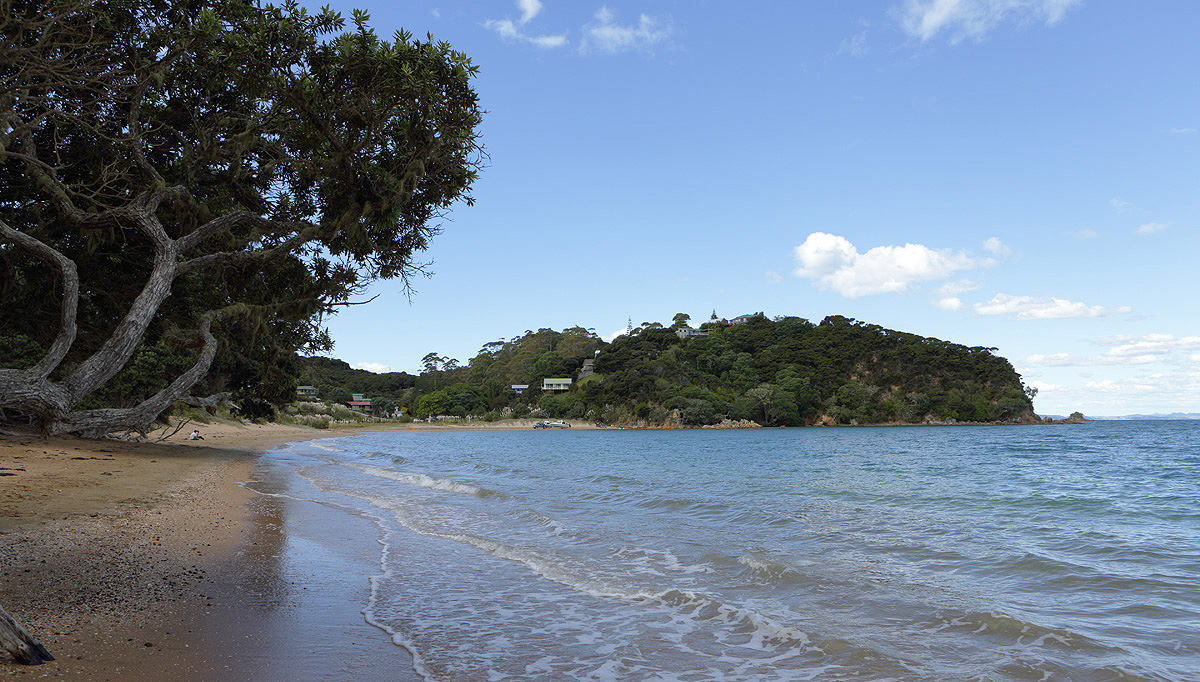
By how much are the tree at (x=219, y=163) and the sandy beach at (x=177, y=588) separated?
135 cm

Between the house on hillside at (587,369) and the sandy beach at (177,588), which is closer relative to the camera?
the sandy beach at (177,588)

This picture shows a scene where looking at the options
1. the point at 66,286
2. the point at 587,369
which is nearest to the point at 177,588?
the point at 66,286

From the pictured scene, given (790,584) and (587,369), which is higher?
(587,369)

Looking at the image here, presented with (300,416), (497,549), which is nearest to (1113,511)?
(497,549)

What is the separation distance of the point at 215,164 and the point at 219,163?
0.34ft

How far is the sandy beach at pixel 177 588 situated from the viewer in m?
4.20

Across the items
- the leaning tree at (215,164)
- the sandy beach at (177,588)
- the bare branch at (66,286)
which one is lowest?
the sandy beach at (177,588)

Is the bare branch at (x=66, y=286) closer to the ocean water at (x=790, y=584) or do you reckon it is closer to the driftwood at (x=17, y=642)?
the driftwood at (x=17, y=642)

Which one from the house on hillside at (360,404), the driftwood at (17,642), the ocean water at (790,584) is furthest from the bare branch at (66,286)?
the house on hillside at (360,404)

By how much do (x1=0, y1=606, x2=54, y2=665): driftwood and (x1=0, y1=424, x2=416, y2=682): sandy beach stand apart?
0.05 m

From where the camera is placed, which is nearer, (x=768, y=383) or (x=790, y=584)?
(x=790, y=584)

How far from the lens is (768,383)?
337ft

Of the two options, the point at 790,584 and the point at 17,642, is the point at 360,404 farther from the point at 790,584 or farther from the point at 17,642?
the point at 17,642

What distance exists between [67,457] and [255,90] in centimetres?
1263
